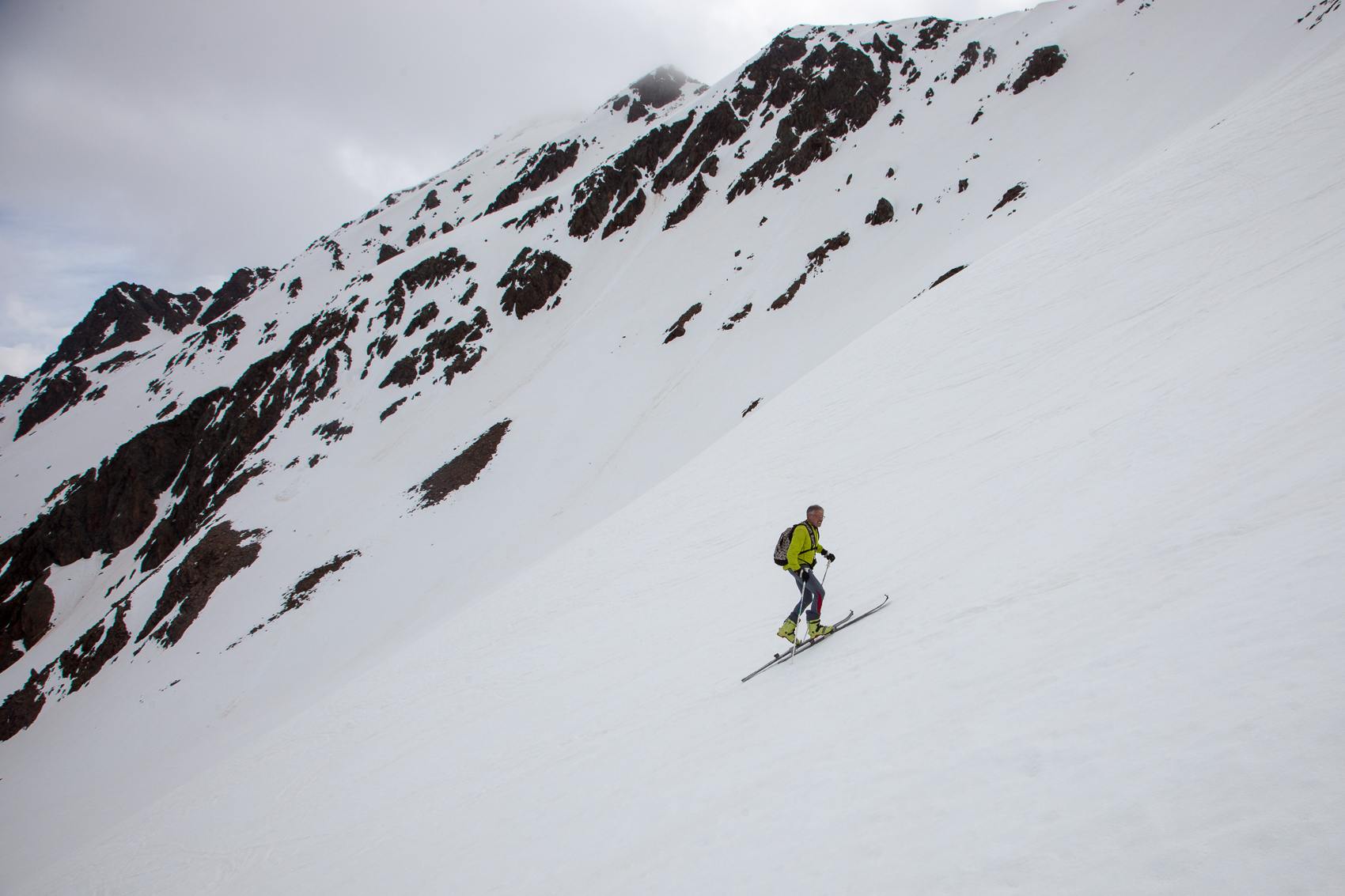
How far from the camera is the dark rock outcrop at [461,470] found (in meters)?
37.5

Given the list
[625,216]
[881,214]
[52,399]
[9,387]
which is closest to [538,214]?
[625,216]

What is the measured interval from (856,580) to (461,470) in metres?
35.3

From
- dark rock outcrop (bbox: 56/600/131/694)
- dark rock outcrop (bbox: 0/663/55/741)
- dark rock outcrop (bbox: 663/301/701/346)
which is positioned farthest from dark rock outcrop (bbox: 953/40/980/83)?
dark rock outcrop (bbox: 0/663/55/741)

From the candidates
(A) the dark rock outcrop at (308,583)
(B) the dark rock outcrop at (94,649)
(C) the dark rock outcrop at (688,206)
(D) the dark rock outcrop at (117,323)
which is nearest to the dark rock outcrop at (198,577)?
(B) the dark rock outcrop at (94,649)

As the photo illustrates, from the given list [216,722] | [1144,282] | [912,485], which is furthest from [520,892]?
[216,722]

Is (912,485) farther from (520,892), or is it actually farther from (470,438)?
(470,438)

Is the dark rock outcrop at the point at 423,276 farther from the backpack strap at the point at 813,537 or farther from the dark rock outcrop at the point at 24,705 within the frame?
the backpack strap at the point at 813,537

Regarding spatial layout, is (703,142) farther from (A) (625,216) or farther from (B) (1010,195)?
(B) (1010,195)

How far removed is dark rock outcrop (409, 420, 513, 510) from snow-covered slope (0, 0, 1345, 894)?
0.30 meters

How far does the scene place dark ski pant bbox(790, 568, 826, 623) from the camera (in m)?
6.82

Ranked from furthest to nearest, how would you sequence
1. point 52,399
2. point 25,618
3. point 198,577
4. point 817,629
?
1. point 52,399
2. point 25,618
3. point 198,577
4. point 817,629

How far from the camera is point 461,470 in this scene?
1524 inches

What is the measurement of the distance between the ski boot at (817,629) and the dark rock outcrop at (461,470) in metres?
34.1

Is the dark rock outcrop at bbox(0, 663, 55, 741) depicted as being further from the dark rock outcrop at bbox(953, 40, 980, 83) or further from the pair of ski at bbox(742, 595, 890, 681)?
the dark rock outcrop at bbox(953, 40, 980, 83)
